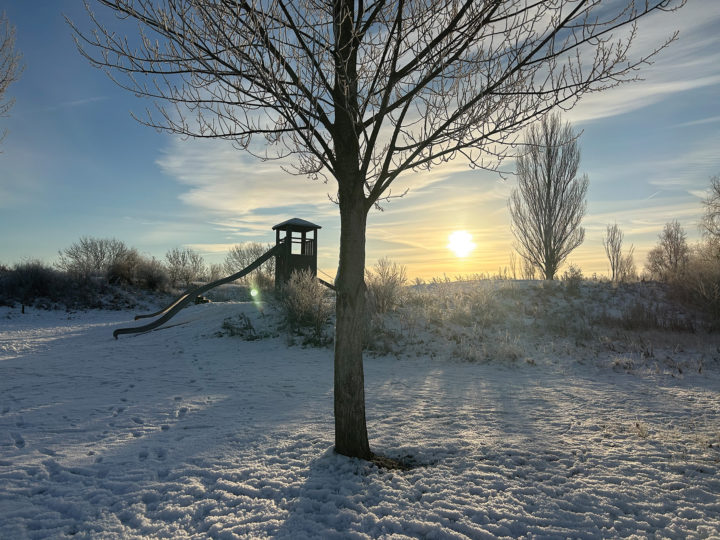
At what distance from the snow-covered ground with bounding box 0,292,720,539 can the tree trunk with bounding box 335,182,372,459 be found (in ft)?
0.82

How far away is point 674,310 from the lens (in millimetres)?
12289

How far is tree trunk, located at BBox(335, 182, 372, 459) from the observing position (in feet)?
12.3

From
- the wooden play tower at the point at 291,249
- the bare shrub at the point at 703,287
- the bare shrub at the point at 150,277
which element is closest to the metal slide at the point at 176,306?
the wooden play tower at the point at 291,249

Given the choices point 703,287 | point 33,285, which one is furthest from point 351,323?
point 33,285

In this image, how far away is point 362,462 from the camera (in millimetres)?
3691

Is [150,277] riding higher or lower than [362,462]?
higher

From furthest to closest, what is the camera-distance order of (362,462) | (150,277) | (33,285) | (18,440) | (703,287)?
(150,277), (33,285), (703,287), (18,440), (362,462)

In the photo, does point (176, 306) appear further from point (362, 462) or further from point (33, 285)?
point (362, 462)

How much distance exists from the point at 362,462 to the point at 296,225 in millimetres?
12650

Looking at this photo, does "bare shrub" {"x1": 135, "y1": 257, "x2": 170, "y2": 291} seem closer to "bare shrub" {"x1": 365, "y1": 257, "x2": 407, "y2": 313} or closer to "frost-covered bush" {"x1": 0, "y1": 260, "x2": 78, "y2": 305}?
"frost-covered bush" {"x1": 0, "y1": 260, "x2": 78, "y2": 305}

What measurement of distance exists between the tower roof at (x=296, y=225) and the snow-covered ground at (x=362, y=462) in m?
8.49

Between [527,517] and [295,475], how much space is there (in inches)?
69.0

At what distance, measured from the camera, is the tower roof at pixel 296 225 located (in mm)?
15594

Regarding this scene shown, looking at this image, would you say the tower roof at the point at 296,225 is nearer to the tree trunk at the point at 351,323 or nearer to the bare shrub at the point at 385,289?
the bare shrub at the point at 385,289
